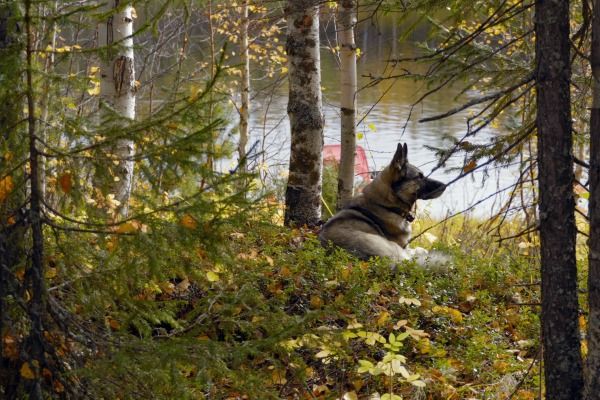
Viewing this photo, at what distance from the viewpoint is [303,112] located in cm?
827

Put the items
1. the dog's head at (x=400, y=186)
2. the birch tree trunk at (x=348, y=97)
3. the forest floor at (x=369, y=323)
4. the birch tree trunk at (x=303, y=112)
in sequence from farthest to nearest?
the birch tree trunk at (x=348, y=97) < the dog's head at (x=400, y=186) < the birch tree trunk at (x=303, y=112) < the forest floor at (x=369, y=323)

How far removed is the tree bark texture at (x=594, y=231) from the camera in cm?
357

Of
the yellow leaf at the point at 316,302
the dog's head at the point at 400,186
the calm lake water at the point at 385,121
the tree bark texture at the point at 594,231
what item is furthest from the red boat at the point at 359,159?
the tree bark texture at the point at 594,231

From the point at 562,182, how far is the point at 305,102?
15.8 feet

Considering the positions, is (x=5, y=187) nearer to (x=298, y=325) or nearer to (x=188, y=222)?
(x=188, y=222)

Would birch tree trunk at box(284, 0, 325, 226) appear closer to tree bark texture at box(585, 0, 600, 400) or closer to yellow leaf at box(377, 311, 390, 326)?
yellow leaf at box(377, 311, 390, 326)

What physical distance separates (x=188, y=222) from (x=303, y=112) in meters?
4.83

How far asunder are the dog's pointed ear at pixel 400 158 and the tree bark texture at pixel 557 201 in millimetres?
4390

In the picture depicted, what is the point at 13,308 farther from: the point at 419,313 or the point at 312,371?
the point at 419,313

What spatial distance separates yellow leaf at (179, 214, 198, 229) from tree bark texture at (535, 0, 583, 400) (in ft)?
5.82

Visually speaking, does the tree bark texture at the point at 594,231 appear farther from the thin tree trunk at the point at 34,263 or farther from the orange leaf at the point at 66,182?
the thin tree trunk at the point at 34,263

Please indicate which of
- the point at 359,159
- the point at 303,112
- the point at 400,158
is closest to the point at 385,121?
the point at 359,159

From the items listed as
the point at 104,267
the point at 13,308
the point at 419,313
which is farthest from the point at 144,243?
the point at 419,313

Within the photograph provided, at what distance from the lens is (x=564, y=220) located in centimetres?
375
